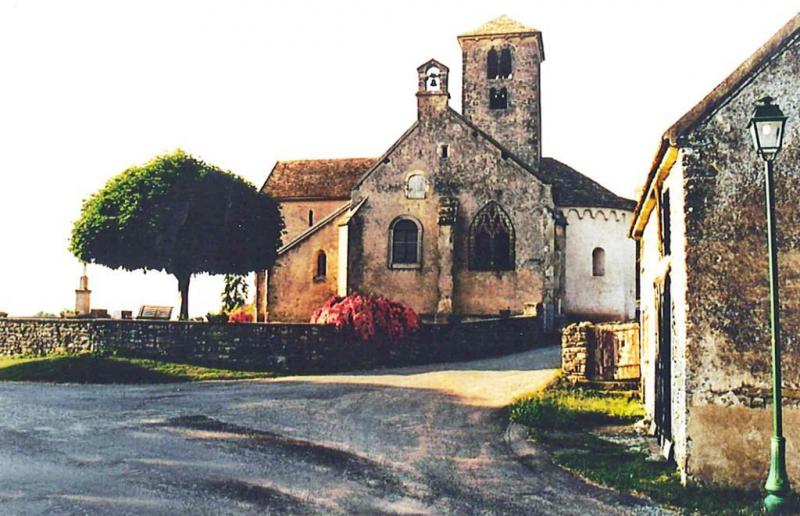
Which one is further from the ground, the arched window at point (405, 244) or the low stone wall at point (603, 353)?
the arched window at point (405, 244)

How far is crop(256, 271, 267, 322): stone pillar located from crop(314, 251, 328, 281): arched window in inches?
118

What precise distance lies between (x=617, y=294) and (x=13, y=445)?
104 feet

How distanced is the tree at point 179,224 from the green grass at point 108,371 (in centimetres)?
1167

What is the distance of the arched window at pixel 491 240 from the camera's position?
36438 mm

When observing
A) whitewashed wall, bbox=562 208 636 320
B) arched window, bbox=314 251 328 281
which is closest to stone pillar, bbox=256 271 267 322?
arched window, bbox=314 251 328 281

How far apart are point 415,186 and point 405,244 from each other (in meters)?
2.77

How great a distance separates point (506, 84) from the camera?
44000 mm

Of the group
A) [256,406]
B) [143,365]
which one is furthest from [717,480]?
[143,365]

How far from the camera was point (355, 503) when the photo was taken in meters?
10.2

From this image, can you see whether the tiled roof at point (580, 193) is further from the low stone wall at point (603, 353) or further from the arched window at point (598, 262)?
the low stone wall at point (603, 353)

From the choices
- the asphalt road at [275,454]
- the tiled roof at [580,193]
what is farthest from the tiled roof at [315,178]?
the asphalt road at [275,454]

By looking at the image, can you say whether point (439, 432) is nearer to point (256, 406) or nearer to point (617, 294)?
point (256, 406)

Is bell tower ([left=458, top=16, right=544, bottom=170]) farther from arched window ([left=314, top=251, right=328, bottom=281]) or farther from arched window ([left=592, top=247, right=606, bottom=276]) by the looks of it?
arched window ([left=314, top=251, right=328, bottom=281])

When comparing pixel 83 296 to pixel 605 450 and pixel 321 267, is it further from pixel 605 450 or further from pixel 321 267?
pixel 605 450
